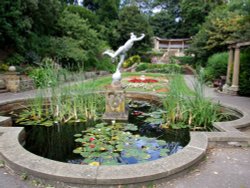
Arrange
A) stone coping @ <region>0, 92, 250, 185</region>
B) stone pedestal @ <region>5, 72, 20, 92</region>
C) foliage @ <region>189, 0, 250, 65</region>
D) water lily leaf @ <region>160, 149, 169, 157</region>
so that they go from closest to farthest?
stone coping @ <region>0, 92, 250, 185</region>, water lily leaf @ <region>160, 149, 169, 157</region>, stone pedestal @ <region>5, 72, 20, 92</region>, foliage @ <region>189, 0, 250, 65</region>

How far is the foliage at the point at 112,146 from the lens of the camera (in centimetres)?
287

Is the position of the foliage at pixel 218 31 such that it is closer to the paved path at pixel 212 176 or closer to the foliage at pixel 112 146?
the foliage at pixel 112 146

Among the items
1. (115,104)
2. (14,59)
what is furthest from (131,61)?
(115,104)

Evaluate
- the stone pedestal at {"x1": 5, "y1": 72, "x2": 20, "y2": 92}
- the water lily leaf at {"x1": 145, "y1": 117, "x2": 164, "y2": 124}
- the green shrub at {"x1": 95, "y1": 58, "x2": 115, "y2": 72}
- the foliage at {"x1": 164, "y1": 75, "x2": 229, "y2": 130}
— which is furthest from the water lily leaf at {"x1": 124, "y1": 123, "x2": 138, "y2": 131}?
the green shrub at {"x1": 95, "y1": 58, "x2": 115, "y2": 72}

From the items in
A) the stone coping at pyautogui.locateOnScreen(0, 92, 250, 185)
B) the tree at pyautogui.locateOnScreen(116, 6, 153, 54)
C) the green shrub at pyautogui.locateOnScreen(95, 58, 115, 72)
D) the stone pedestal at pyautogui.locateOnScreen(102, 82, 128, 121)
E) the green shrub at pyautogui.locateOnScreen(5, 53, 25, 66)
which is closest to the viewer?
the stone coping at pyautogui.locateOnScreen(0, 92, 250, 185)

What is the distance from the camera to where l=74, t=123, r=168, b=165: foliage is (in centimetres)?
287

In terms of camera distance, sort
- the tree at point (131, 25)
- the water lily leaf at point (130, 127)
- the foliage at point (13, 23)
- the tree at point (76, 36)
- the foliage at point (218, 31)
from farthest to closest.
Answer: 1. the tree at point (131, 25)
2. the foliage at point (218, 31)
3. the tree at point (76, 36)
4. the foliage at point (13, 23)
5. the water lily leaf at point (130, 127)

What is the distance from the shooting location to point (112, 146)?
3215mm

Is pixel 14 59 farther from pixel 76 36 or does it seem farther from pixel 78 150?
pixel 78 150

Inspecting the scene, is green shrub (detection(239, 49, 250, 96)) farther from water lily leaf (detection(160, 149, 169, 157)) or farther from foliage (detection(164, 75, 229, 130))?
water lily leaf (detection(160, 149, 169, 157))

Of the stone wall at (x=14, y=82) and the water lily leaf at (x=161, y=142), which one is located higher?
the stone wall at (x=14, y=82)

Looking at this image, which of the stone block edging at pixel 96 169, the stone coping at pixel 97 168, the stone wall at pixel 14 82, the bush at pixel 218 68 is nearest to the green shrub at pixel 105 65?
the bush at pixel 218 68

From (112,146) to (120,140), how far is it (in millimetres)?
256

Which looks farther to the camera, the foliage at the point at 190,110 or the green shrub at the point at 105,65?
the green shrub at the point at 105,65
